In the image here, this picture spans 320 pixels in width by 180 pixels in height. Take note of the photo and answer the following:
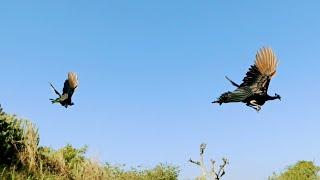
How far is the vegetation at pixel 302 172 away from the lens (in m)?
64.6

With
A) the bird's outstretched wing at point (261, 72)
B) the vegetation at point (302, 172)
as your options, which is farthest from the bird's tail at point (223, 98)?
the vegetation at point (302, 172)

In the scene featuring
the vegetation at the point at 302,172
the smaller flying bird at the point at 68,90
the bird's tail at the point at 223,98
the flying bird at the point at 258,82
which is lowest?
the bird's tail at the point at 223,98

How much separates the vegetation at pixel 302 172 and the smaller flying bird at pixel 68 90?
50.3 metres

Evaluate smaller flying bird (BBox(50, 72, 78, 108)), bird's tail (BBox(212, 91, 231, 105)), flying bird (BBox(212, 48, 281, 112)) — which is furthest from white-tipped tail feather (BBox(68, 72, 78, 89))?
bird's tail (BBox(212, 91, 231, 105))

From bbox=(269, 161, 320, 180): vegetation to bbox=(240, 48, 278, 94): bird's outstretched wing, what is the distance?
55480 millimetres

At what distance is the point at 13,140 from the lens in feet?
49.9

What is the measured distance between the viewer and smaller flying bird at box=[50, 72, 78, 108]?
17516mm

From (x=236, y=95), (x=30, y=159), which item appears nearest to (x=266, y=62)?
(x=236, y=95)

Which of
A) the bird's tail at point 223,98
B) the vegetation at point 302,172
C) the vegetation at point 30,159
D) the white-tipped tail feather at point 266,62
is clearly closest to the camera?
the bird's tail at point 223,98

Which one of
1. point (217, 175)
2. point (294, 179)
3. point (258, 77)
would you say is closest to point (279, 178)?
point (294, 179)

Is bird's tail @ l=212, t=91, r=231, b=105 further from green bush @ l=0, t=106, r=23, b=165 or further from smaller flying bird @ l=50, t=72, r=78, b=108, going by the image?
smaller flying bird @ l=50, t=72, r=78, b=108

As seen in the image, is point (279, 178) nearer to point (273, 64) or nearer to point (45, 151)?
point (45, 151)

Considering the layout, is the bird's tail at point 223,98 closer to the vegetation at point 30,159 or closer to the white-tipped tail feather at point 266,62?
the white-tipped tail feather at point 266,62

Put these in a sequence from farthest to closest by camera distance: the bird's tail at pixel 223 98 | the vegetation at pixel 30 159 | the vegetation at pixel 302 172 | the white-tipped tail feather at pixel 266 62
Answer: the vegetation at pixel 302 172
the vegetation at pixel 30 159
the white-tipped tail feather at pixel 266 62
the bird's tail at pixel 223 98
